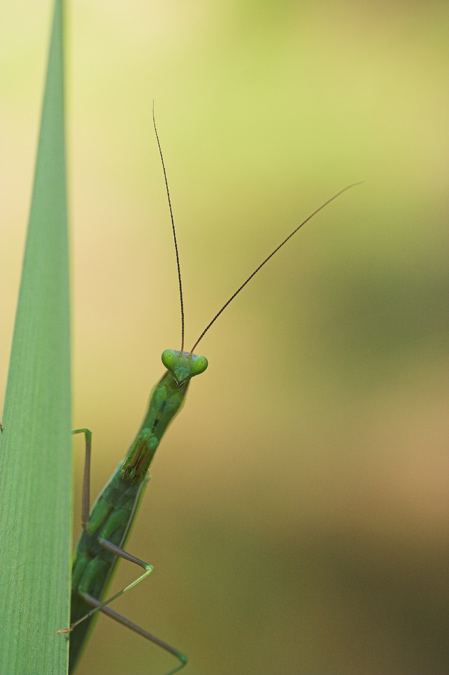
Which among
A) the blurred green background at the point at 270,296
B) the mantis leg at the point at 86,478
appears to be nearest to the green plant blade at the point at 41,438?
the mantis leg at the point at 86,478

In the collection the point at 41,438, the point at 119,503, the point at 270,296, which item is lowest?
the point at 119,503

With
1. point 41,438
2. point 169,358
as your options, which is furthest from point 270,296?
point 41,438

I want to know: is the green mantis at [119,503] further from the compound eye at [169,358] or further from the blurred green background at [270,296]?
the blurred green background at [270,296]

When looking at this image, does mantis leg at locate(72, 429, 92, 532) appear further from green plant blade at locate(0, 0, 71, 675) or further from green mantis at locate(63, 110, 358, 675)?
green plant blade at locate(0, 0, 71, 675)

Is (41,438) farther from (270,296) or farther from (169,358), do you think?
(270,296)

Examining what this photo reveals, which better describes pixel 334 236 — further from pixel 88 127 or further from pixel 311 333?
pixel 88 127

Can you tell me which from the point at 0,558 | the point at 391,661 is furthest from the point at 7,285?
the point at 391,661
